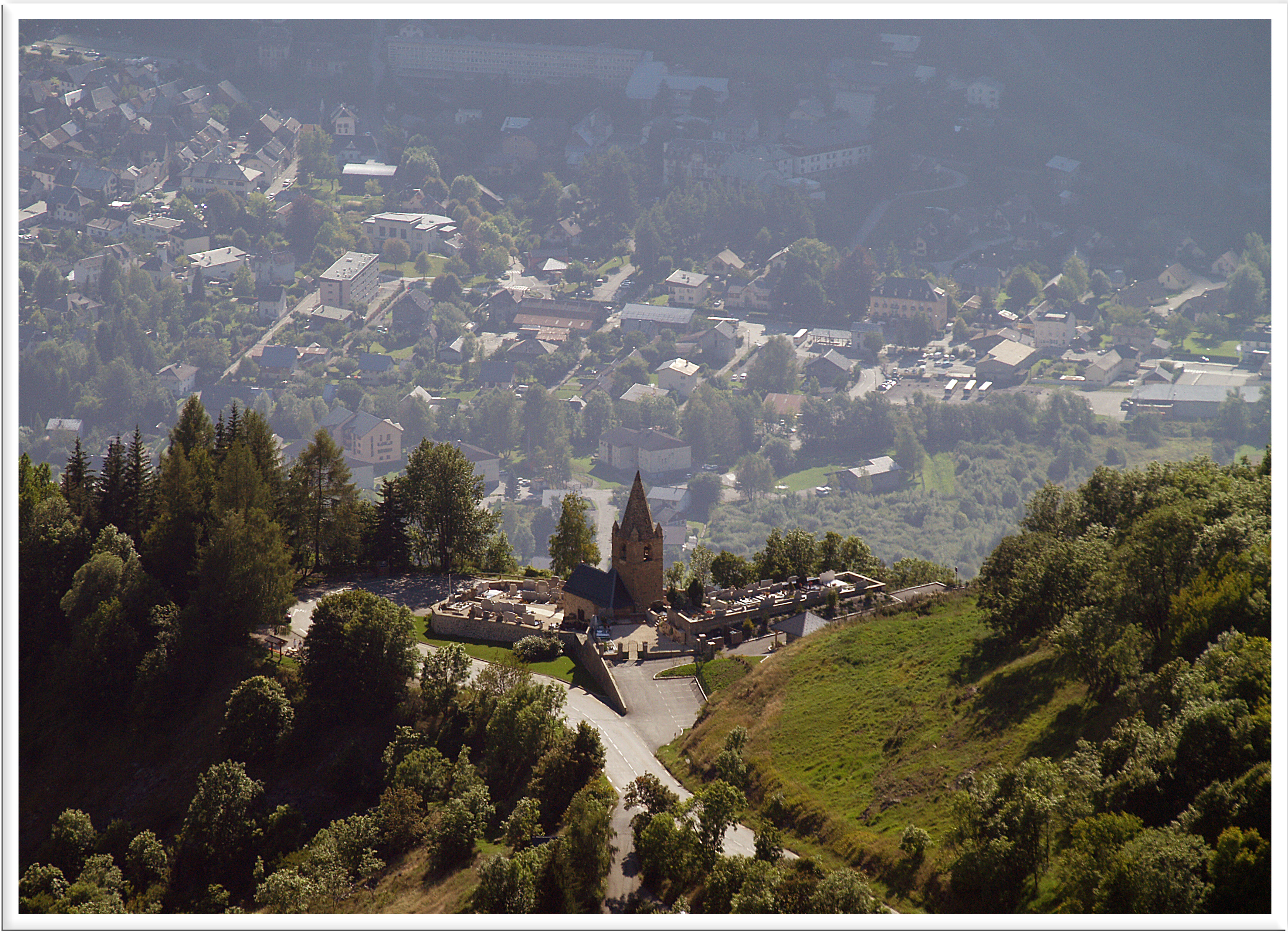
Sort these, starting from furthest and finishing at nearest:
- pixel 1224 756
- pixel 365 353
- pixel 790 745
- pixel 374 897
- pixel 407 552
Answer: pixel 365 353 < pixel 407 552 < pixel 790 745 < pixel 374 897 < pixel 1224 756

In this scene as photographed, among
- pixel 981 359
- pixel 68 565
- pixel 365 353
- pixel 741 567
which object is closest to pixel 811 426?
pixel 981 359

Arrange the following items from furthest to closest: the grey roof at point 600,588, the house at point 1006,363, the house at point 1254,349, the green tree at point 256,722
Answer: the house at point 1006,363, the house at point 1254,349, the grey roof at point 600,588, the green tree at point 256,722

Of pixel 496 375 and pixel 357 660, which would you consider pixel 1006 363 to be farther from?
pixel 357 660

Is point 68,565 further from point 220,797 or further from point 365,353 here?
point 365,353

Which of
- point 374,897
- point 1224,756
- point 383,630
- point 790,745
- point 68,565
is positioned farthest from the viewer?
point 68,565

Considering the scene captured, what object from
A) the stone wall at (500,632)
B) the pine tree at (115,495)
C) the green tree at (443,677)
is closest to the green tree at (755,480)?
the stone wall at (500,632)

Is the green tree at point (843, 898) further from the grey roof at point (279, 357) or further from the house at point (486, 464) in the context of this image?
the grey roof at point (279, 357)
